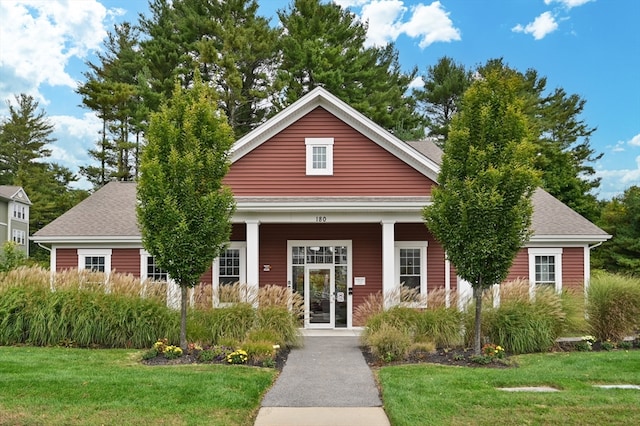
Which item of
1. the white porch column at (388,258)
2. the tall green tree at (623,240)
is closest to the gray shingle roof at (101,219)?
the white porch column at (388,258)

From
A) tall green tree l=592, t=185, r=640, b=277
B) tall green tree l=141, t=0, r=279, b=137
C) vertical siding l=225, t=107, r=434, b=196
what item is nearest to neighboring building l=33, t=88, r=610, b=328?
vertical siding l=225, t=107, r=434, b=196

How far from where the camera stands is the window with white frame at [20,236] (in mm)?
43603

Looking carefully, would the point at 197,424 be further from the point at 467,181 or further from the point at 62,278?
the point at 62,278

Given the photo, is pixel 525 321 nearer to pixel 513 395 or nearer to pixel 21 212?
pixel 513 395

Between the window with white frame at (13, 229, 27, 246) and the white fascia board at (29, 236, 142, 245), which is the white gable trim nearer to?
the white fascia board at (29, 236, 142, 245)

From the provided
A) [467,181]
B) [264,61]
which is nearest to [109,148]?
[264,61]

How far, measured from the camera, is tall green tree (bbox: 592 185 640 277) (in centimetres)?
2433

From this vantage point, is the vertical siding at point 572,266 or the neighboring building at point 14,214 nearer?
the vertical siding at point 572,266

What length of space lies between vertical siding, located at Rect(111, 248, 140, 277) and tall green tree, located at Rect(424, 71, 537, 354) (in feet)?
34.3

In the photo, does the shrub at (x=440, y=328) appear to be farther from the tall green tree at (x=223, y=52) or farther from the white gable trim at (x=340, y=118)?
the tall green tree at (x=223, y=52)

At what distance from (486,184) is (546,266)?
834 centimetres

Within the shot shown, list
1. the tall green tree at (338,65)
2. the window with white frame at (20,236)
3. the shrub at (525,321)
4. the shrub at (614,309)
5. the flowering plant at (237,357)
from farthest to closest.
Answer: the window with white frame at (20,236) < the tall green tree at (338,65) < the shrub at (614,309) < the shrub at (525,321) < the flowering plant at (237,357)

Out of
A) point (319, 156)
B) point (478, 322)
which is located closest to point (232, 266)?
point (319, 156)

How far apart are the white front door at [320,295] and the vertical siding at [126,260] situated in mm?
5531
